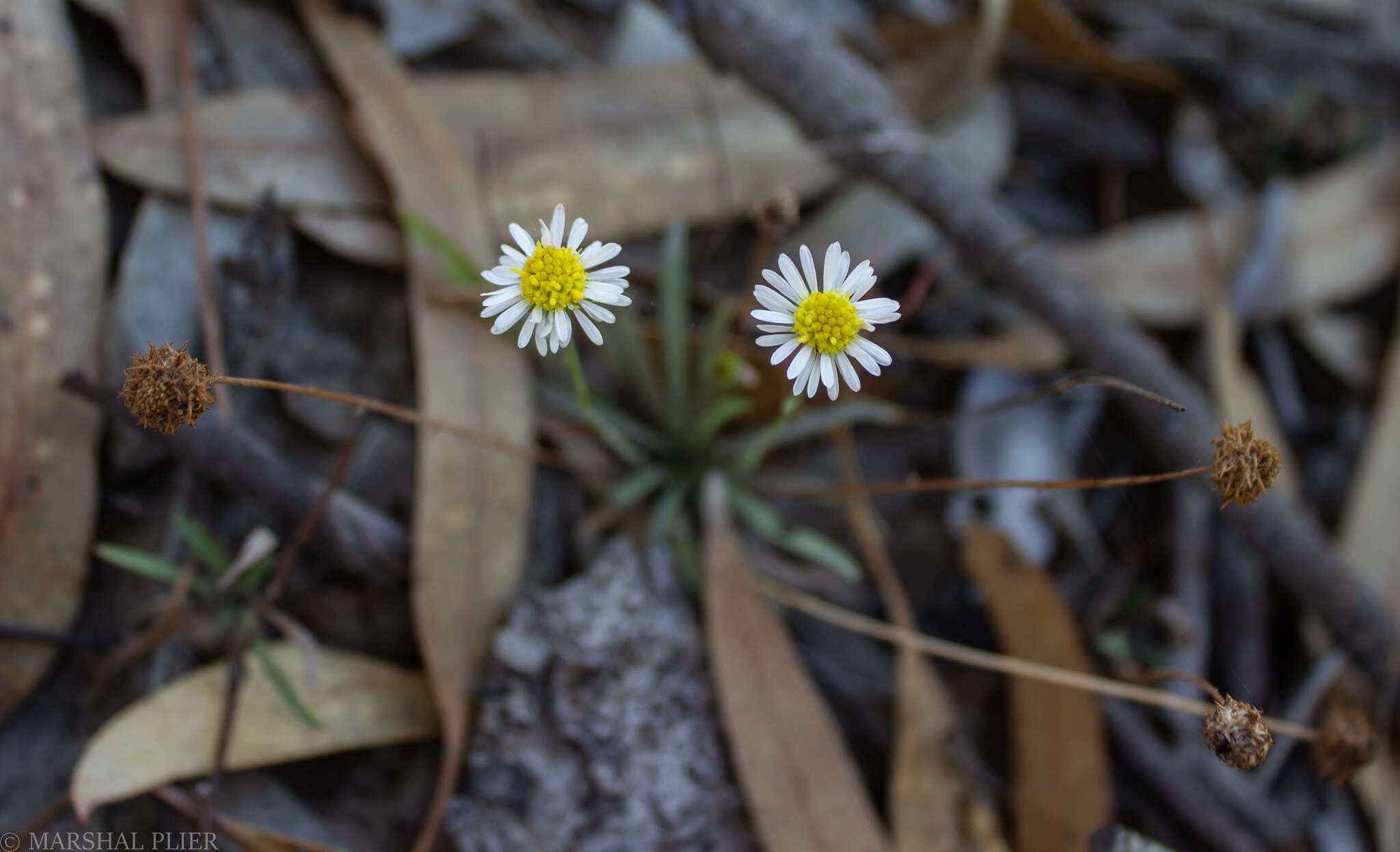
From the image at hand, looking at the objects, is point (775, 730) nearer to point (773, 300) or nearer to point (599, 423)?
point (599, 423)

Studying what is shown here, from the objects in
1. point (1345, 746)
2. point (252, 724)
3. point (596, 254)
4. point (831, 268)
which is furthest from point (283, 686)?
point (1345, 746)

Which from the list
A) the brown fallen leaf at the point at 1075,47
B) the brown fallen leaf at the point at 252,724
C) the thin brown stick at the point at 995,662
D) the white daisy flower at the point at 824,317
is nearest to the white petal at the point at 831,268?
the white daisy flower at the point at 824,317

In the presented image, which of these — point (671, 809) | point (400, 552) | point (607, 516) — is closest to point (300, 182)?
point (400, 552)

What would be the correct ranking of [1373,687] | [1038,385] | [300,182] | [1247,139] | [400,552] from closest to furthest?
1. [400,552]
2. [300,182]
3. [1373,687]
4. [1038,385]
5. [1247,139]

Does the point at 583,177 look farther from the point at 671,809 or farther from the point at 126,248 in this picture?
the point at 671,809

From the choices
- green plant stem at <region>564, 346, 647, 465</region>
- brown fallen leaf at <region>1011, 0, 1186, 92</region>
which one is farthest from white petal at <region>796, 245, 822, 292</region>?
brown fallen leaf at <region>1011, 0, 1186, 92</region>

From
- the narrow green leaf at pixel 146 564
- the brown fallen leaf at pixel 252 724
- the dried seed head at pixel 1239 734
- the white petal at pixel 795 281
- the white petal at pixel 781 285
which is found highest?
the white petal at pixel 795 281

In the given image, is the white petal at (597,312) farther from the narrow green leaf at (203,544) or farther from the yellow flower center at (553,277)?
the narrow green leaf at (203,544)
